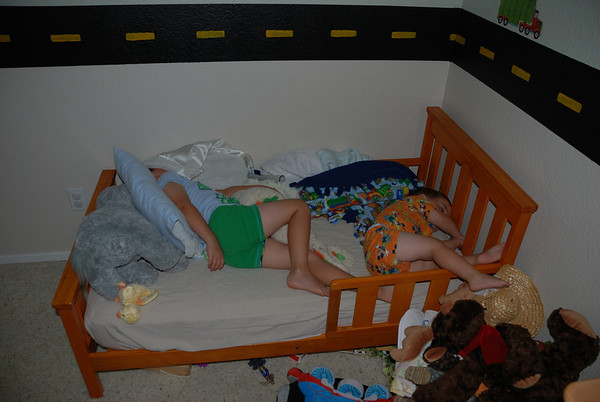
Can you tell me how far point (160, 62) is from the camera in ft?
6.79

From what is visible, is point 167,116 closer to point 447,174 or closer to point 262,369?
point 262,369

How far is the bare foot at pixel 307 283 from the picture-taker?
1.69 m

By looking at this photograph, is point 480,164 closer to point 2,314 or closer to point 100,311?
point 100,311

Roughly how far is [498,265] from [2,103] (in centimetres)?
218

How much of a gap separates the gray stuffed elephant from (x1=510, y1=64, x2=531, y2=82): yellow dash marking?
1426 millimetres

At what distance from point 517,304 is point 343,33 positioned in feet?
4.52

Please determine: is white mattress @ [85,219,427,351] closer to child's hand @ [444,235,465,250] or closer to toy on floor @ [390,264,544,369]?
toy on floor @ [390,264,544,369]

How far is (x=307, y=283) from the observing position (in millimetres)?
1702

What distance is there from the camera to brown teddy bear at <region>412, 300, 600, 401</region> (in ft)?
4.34

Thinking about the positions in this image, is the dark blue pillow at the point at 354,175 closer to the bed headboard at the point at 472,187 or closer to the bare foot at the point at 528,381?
the bed headboard at the point at 472,187

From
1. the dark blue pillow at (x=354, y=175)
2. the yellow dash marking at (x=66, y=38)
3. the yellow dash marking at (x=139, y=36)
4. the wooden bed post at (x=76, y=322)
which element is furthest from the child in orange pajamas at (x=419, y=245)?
the yellow dash marking at (x=66, y=38)

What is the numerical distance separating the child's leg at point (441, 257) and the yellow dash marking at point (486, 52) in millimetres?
816

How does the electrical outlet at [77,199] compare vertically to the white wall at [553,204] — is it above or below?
below

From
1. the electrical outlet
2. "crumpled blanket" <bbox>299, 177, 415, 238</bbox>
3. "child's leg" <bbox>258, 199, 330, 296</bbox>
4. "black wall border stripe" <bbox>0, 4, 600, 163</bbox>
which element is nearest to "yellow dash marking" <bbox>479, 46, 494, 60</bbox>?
"black wall border stripe" <bbox>0, 4, 600, 163</bbox>
